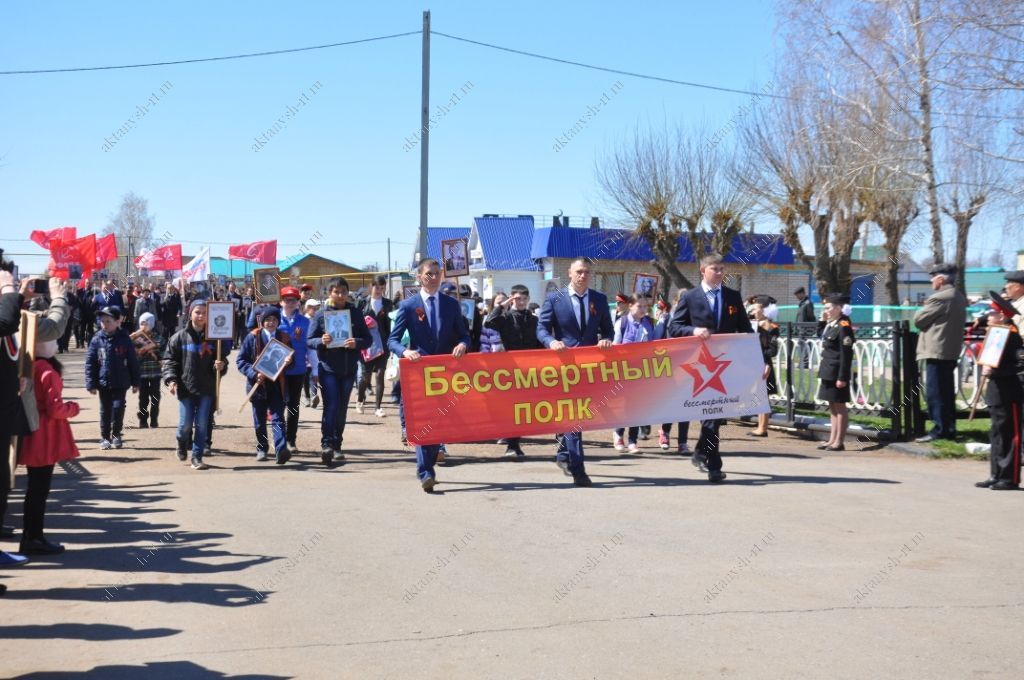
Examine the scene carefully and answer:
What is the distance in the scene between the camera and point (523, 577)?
21.5 ft

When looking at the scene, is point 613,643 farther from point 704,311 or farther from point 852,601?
point 704,311

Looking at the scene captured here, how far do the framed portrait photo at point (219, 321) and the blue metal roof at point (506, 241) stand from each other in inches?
1654

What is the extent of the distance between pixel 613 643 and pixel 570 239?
4578cm

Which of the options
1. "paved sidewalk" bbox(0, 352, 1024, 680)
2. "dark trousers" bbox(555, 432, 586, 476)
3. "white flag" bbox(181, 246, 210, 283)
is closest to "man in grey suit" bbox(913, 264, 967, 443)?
"paved sidewalk" bbox(0, 352, 1024, 680)

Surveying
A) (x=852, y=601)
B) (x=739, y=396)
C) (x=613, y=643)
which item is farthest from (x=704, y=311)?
(x=613, y=643)

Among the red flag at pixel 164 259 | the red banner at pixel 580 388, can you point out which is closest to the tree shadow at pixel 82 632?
the red banner at pixel 580 388

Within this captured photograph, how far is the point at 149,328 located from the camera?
15039 mm

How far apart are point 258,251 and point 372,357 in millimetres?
21670

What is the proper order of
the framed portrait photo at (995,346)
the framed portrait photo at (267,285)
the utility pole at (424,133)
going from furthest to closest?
the utility pole at (424,133), the framed portrait photo at (267,285), the framed portrait photo at (995,346)

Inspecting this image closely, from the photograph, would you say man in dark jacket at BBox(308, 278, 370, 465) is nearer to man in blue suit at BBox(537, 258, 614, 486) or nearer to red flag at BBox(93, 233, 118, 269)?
man in blue suit at BBox(537, 258, 614, 486)

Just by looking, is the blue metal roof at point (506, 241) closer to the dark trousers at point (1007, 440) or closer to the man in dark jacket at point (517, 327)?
the man in dark jacket at point (517, 327)

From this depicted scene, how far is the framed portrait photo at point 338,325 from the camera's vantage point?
11789 mm

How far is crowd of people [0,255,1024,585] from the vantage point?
7.35 m

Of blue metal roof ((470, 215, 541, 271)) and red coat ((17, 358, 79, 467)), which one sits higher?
blue metal roof ((470, 215, 541, 271))
